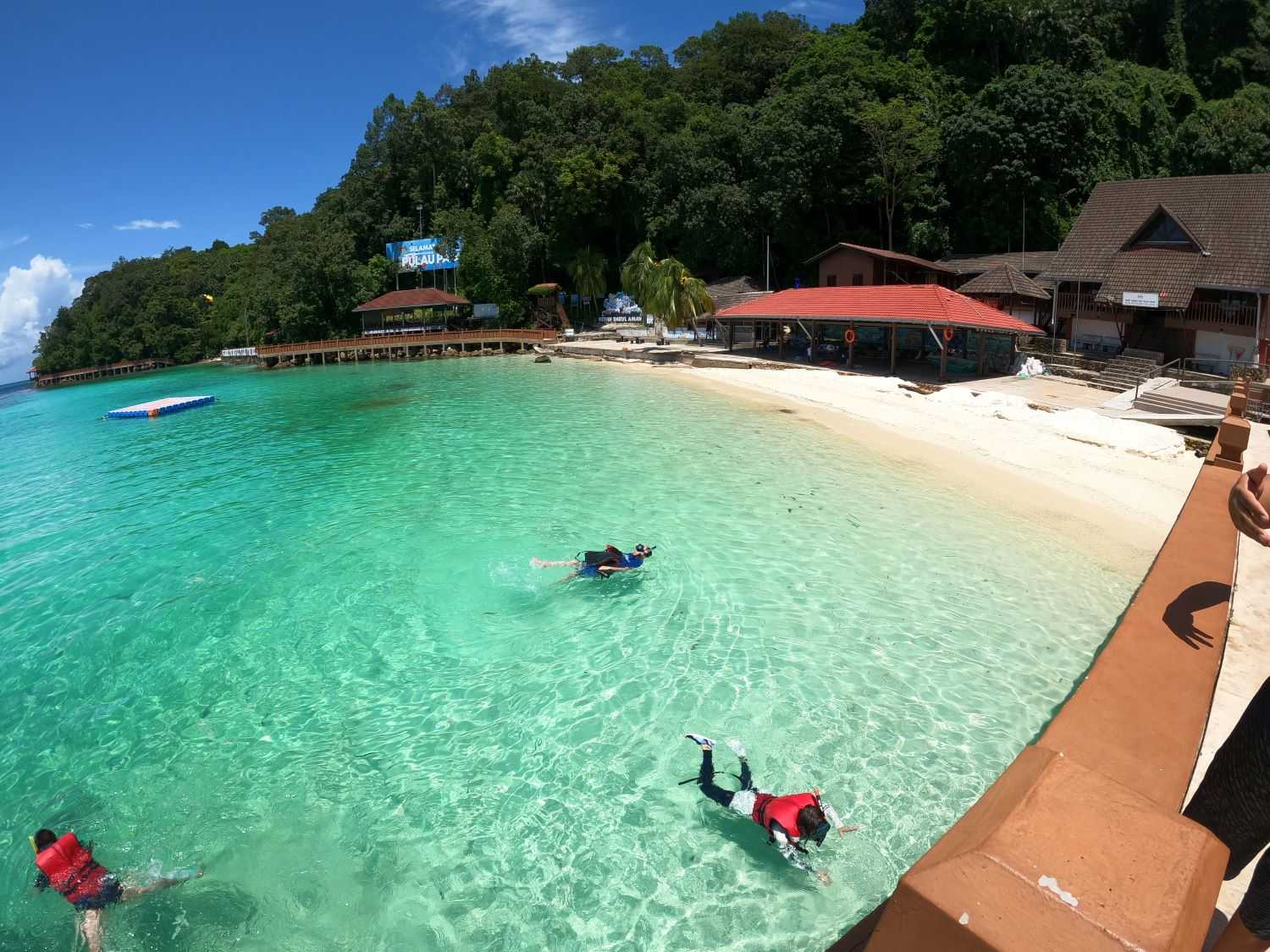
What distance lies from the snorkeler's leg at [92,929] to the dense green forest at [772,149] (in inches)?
1600

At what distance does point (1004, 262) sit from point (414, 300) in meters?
39.3

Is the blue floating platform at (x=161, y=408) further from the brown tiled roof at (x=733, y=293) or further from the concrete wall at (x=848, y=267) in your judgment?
the concrete wall at (x=848, y=267)

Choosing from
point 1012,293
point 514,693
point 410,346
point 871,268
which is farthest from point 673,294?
point 514,693

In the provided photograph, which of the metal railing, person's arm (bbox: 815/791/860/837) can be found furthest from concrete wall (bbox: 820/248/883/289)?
person's arm (bbox: 815/791/860/837)

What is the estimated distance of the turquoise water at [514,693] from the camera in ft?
18.2

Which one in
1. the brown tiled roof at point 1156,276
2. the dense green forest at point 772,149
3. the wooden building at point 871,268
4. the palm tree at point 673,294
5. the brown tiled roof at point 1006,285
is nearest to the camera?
the brown tiled roof at point 1156,276

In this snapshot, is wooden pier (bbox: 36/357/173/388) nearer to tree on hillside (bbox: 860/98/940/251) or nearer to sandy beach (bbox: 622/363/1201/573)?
tree on hillside (bbox: 860/98/940/251)

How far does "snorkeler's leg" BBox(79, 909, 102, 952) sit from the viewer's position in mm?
5344

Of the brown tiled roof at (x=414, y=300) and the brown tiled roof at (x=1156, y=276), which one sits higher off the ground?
the brown tiled roof at (x=414, y=300)

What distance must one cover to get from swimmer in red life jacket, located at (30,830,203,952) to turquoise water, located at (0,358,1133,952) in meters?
0.15

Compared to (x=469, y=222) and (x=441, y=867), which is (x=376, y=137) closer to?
(x=469, y=222)

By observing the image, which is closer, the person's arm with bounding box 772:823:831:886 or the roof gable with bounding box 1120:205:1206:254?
the person's arm with bounding box 772:823:831:886

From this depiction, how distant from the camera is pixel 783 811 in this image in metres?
5.43

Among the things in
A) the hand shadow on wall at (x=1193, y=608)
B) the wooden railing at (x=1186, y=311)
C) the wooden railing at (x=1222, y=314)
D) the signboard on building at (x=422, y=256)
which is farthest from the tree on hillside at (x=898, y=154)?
the hand shadow on wall at (x=1193, y=608)
